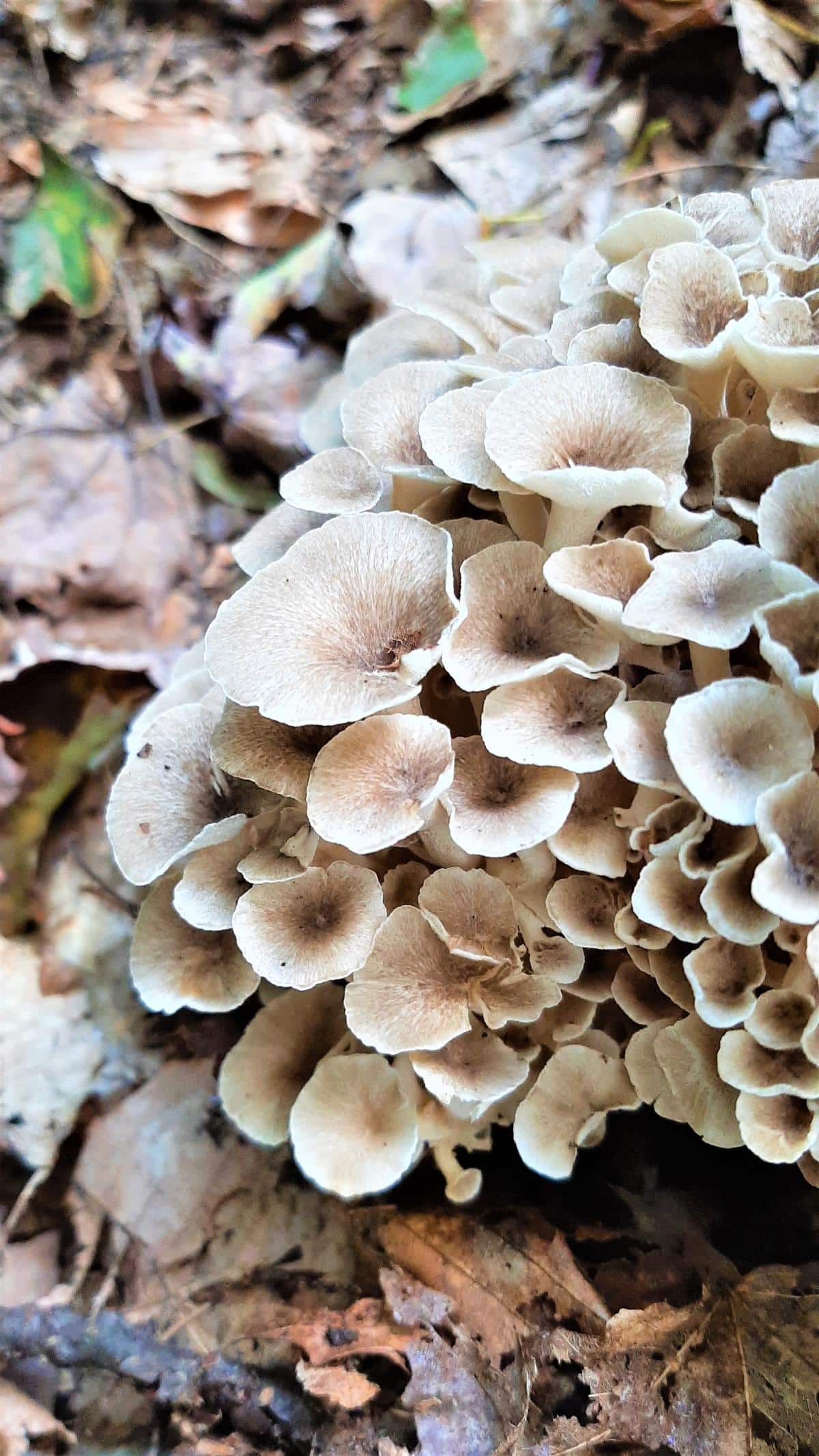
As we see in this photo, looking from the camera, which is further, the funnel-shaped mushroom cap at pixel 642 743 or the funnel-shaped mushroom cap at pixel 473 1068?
the funnel-shaped mushroom cap at pixel 473 1068

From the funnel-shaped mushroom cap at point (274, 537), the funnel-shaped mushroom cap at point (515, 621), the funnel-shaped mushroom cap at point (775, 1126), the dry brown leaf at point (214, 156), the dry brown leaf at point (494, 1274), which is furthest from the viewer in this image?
the dry brown leaf at point (214, 156)

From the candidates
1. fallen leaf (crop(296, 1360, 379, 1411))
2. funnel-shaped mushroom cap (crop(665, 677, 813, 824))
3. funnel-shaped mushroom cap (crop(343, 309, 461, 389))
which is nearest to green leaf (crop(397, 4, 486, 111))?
funnel-shaped mushroom cap (crop(343, 309, 461, 389))

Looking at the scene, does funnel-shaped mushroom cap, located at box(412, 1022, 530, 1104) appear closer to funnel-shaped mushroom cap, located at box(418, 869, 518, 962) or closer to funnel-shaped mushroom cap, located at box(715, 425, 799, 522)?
funnel-shaped mushroom cap, located at box(418, 869, 518, 962)

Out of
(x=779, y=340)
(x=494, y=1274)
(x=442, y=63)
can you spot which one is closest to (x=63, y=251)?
(x=442, y=63)

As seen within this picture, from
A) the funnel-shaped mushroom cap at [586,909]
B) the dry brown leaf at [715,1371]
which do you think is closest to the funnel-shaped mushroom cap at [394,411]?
the funnel-shaped mushroom cap at [586,909]

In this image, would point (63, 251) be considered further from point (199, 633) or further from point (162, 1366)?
point (162, 1366)

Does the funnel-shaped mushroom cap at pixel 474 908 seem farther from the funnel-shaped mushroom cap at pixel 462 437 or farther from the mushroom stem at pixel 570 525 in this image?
the funnel-shaped mushroom cap at pixel 462 437

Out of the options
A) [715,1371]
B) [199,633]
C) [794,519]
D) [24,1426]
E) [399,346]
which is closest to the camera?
[794,519]
